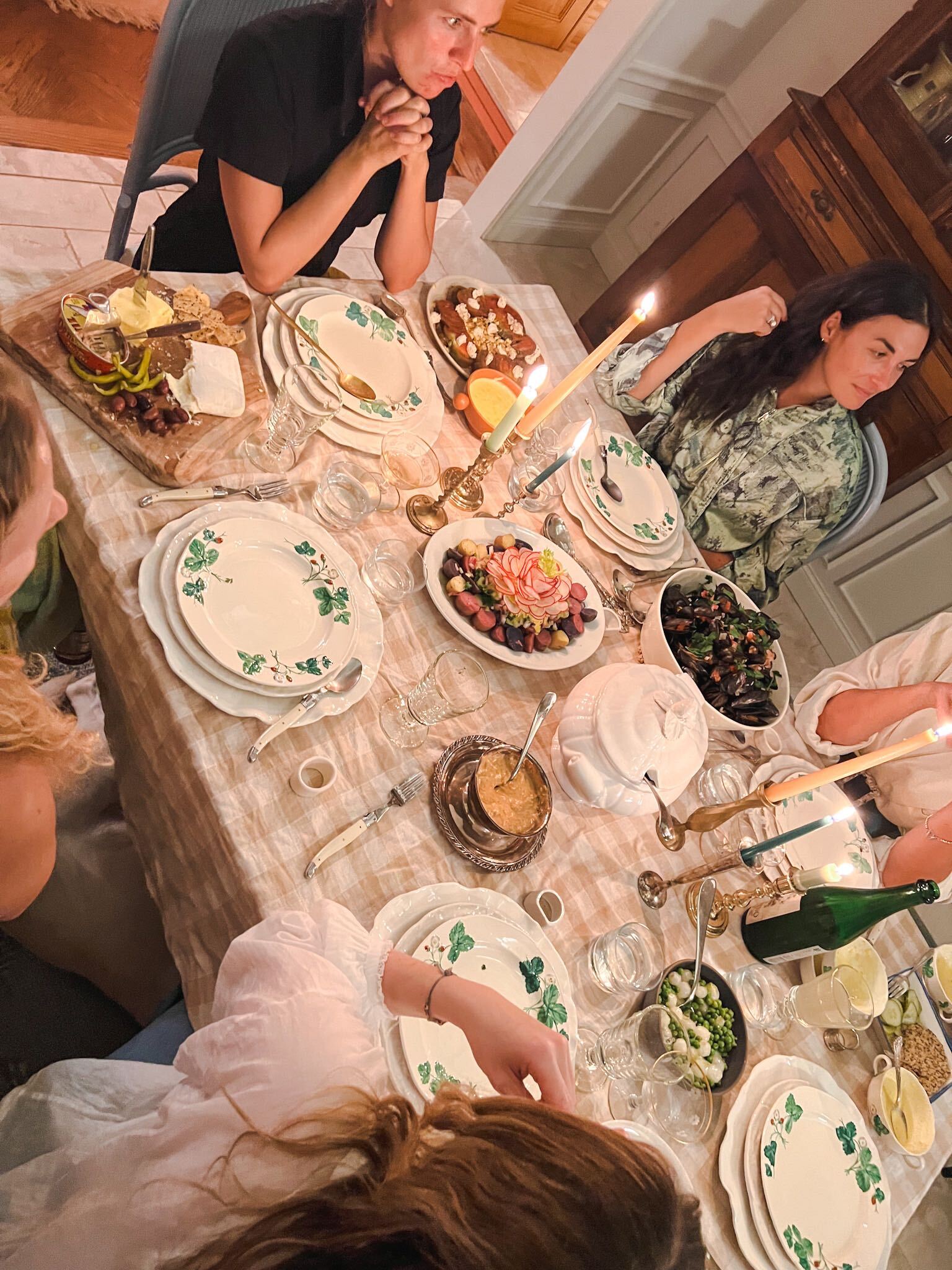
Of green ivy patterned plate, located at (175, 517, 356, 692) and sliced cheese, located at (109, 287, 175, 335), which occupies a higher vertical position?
sliced cheese, located at (109, 287, 175, 335)

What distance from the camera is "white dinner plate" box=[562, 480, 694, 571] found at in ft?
5.73

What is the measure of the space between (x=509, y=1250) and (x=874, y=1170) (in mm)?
966

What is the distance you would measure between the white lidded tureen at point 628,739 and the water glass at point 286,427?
24.5 inches

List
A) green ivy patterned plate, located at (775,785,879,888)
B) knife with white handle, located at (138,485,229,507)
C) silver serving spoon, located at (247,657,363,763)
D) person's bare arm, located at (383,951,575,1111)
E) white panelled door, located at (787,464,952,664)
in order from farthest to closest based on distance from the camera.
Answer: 1. white panelled door, located at (787,464,952,664)
2. green ivy patterned plate, located at (775,785,879,888)
3. knife with white handle, located at (138,485,229,507)
4. silver serving spoon, located at (247,657,363,763)
5. person's bare arm, located at (383,951,575,1111)

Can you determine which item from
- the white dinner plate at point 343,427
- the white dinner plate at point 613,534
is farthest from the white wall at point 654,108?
the white dinner plate at point 343,427

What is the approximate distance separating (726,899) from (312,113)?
1.74 m

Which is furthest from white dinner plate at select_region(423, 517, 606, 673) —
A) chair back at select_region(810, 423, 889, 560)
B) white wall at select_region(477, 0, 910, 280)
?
white wall at select_region(477, 0, 910, 280)

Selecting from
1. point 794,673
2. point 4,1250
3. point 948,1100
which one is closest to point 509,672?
point 4,1250

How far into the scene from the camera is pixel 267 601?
3.95ft

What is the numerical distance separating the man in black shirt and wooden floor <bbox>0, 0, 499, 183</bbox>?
1.65 m

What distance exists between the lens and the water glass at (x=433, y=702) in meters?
1.22

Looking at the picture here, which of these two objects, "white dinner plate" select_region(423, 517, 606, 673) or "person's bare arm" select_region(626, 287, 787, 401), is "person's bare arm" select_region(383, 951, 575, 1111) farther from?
"person's bare arm" select_region(626, 287, 787, 401)

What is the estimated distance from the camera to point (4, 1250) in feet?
2.72

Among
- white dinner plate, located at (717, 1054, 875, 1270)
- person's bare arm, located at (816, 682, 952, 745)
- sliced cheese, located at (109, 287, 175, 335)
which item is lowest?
white dinner plate, located at (717, 1054, 875, 1270)
